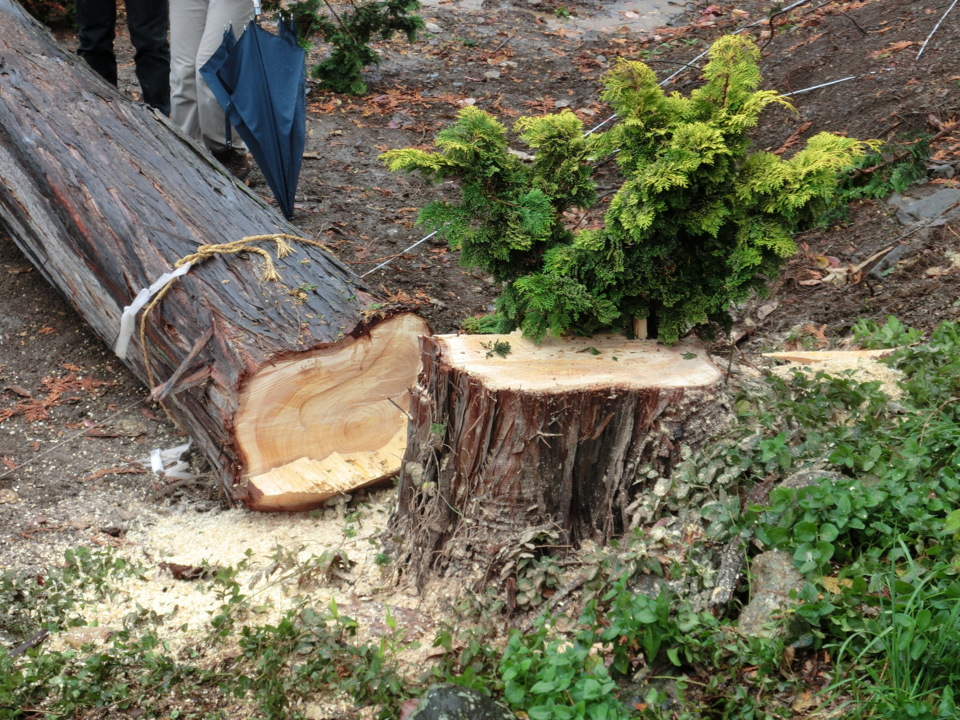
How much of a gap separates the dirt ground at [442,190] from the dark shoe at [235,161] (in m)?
0.14

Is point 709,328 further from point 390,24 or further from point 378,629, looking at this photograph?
point 390,24

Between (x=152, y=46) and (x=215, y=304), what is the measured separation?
3.18 metres

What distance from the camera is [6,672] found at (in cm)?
252

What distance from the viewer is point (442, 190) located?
Answer: 6297 mm

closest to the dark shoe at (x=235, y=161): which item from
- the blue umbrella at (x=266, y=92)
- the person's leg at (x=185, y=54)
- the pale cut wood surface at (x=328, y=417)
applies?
the person's leg at (x=185, y=54)

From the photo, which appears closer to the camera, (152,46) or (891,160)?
(891,160)

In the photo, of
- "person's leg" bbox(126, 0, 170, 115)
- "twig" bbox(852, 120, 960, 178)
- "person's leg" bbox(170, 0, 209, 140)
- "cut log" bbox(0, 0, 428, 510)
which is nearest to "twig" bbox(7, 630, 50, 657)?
"cut log" bbox(0, 0, 428, 510)

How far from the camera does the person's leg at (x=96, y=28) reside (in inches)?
233

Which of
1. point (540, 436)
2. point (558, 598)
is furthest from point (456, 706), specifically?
point (540, 436)

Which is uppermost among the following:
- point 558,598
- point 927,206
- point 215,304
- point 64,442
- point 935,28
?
point 935,28

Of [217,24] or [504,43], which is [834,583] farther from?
[504,43]

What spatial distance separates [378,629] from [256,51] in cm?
360

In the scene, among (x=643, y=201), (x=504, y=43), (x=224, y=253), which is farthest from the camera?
(x=504, y=43)

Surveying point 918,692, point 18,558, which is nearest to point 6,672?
point 18,558
